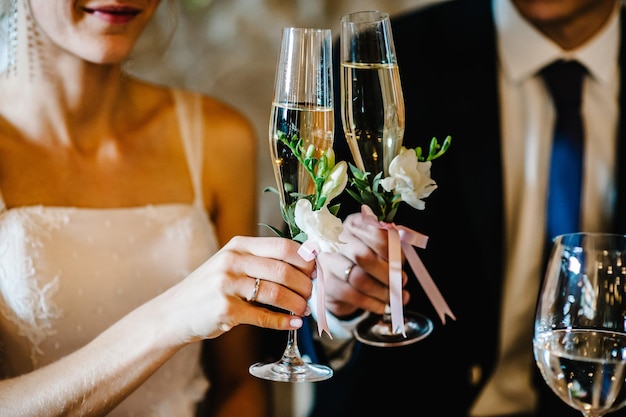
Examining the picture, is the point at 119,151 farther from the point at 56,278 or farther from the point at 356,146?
the point at 356,146

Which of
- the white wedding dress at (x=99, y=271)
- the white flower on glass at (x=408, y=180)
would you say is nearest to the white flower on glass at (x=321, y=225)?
the white flower on glass at (x=408, y=180)

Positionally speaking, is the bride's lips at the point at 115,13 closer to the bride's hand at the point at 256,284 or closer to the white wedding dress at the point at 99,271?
the white wedding dress at the point at 99,271

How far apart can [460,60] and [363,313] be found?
66 cm

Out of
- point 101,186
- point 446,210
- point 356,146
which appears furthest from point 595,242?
point 101,186

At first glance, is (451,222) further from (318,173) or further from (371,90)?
(318,173)

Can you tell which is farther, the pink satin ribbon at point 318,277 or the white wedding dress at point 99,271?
the white wedding dress at point 99,271

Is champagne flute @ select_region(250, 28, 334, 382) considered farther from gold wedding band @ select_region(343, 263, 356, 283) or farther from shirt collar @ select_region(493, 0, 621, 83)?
shirt collar @ select_region(493, 0, 621, 83)

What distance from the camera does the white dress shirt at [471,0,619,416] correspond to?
6.11 feet

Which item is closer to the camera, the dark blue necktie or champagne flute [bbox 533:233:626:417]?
champagne flute [bbox 533:233:626:417]

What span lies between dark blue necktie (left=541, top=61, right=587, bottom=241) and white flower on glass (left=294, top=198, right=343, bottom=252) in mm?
1002

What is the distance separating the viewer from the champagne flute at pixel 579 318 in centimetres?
88

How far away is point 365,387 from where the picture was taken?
187cm

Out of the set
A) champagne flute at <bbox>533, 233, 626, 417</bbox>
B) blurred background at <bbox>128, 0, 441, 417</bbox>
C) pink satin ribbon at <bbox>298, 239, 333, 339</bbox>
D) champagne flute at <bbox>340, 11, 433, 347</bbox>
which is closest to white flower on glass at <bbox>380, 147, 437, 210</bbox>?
champagne flute at <bbox>340, 11, 433, 347</bbox>

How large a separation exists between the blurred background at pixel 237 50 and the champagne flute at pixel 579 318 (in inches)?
34.3
